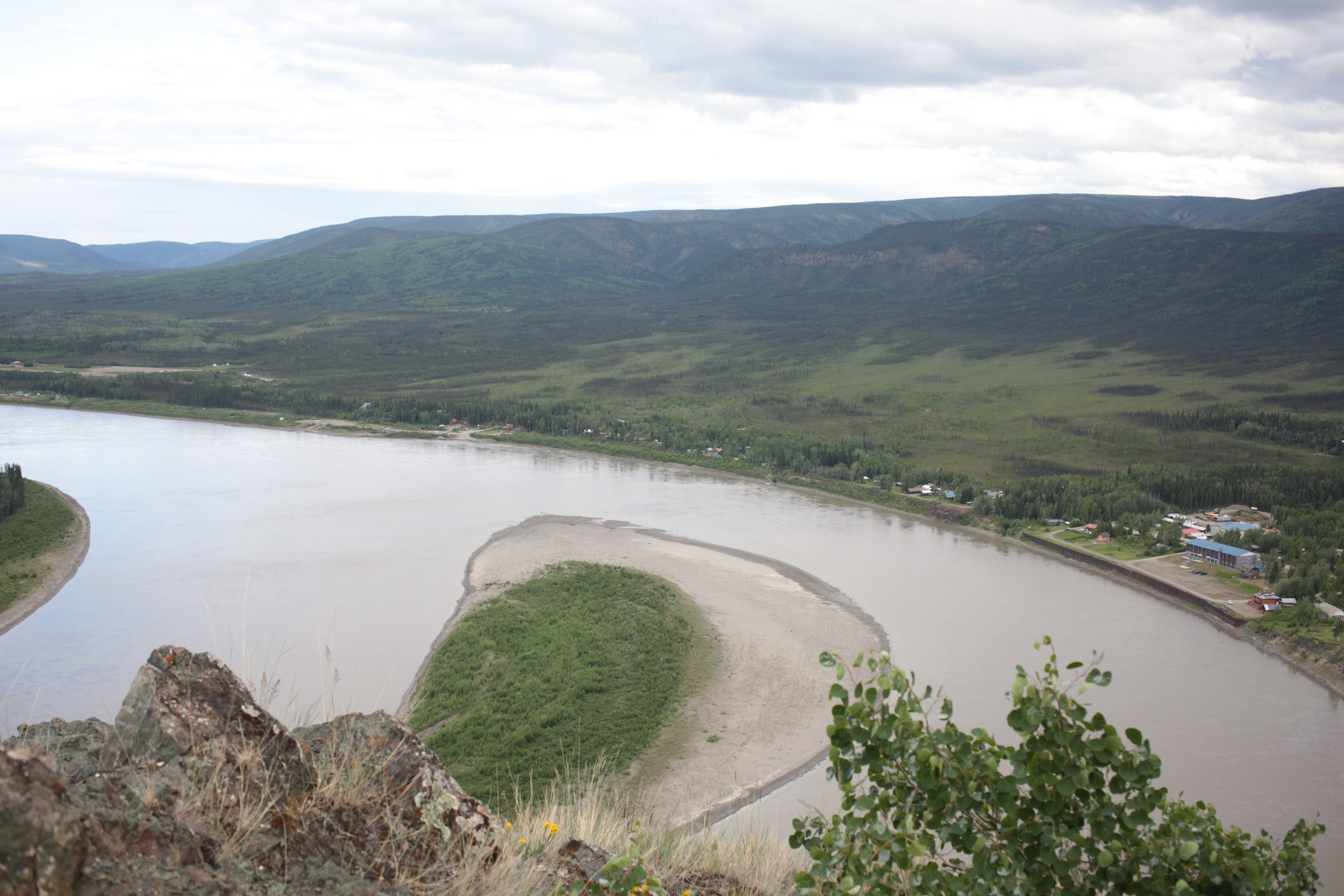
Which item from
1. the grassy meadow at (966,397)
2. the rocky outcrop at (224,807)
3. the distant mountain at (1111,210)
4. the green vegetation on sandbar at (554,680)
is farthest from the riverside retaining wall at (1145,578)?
the distant mountain at (1111,210)

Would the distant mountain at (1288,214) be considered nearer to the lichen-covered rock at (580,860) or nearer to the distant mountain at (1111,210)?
the distant mountain at (1111,210)

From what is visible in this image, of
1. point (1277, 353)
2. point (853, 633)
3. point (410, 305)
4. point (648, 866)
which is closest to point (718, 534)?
point (853, 633)

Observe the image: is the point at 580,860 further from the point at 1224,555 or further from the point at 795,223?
the point at 795,223

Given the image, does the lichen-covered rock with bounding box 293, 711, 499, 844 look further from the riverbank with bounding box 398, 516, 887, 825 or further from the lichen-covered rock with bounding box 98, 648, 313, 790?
the riverbank with bounding box 398, 516, 887, 825

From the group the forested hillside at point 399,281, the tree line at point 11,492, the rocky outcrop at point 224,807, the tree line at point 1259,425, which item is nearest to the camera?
the rocky outcrop at point 224,807

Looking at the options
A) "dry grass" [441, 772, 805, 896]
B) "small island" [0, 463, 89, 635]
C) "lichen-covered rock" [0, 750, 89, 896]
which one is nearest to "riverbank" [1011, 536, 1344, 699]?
"dry grass" [441, 772, 805, 896]
